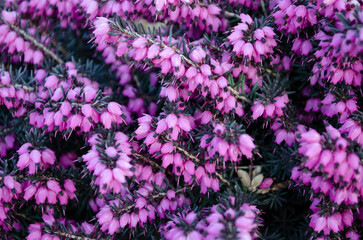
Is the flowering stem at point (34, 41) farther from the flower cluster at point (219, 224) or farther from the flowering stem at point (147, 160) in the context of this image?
the flower cluster at point (219, 224)

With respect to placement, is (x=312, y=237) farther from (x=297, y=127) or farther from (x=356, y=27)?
(x=356, y=27)

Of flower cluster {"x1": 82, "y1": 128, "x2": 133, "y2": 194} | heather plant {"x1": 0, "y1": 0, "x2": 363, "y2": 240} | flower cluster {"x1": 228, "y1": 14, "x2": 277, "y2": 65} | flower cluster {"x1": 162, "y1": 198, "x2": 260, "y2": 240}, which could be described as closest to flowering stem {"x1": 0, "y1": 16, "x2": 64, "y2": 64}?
heather plant {"x1": 0, "y1": 0, "x2": 363, "y2": 240}

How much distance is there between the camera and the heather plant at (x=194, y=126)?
1913mm

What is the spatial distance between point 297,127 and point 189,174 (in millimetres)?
720

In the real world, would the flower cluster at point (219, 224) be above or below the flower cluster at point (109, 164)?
below

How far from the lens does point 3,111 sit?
2.88m

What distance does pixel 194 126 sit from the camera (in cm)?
229

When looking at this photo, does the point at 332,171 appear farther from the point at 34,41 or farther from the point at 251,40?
the point at 34,41

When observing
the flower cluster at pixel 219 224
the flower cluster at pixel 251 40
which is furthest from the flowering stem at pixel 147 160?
the flower cluster at pixel 251 40

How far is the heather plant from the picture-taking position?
75.3 inches

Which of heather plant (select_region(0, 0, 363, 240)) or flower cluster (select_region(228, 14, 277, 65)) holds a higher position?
flower cluster (select_region(228, 14, 277, 65))

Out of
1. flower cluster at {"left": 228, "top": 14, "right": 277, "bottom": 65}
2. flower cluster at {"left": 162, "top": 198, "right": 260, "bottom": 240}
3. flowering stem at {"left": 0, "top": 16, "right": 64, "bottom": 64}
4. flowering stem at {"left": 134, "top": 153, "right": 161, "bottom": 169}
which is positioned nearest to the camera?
flower cluster at {"left": 162, "top": 198, "right": 260, "bottom": 240}

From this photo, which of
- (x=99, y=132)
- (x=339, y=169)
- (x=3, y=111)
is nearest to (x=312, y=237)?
(x=339, y=169)

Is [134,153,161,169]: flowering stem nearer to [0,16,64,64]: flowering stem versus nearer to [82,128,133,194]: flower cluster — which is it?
[82,128,133,194]: flower cluster
